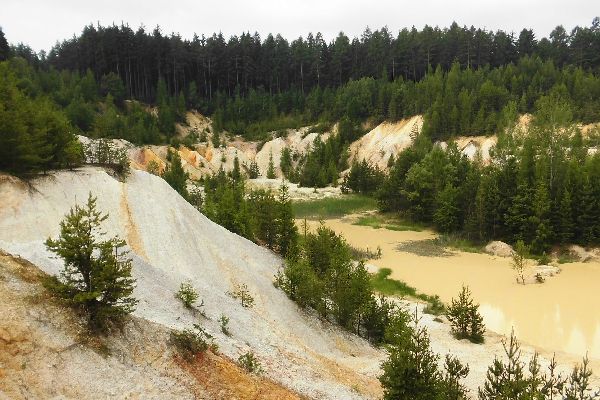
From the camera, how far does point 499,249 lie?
5062cm

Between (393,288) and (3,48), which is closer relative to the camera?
(393,288)

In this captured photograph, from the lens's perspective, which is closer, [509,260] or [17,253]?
[17,253]

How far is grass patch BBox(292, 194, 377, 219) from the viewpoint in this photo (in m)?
72.4

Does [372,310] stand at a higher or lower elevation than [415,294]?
higher

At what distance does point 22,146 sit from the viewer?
24953 millimetres

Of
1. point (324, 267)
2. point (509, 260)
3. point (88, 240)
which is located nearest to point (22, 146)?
point (88, 240)

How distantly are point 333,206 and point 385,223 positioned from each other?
11022 mm

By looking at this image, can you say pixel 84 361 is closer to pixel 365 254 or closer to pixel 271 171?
pixel 365 254

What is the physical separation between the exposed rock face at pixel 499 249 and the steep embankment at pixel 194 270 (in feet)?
95.3

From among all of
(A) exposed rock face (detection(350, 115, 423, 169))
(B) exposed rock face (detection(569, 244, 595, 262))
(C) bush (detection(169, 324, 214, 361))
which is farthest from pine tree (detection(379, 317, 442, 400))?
(A) exposed rock face (detection(350, 115, 423, 169))

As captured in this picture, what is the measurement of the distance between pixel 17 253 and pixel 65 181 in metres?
9.32

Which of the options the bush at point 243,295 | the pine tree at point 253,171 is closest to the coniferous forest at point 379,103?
the pine tree at point 253,171

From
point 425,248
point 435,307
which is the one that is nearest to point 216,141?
point 425,248

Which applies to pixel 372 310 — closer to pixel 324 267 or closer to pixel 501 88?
pixel 324 267
